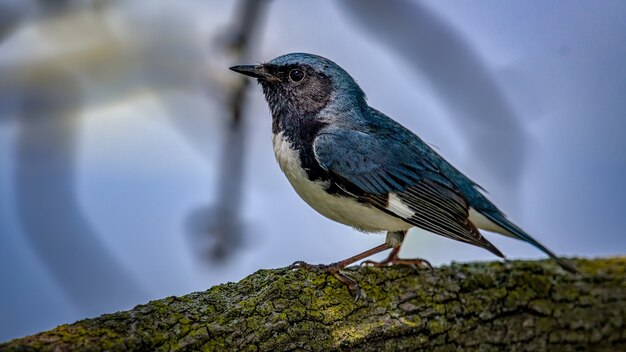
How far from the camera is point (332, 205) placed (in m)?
4.41

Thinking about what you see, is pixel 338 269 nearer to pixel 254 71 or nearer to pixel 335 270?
pixel 335 270

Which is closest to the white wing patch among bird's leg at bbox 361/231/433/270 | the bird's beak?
bird's leg at bbox 361/231/433/270

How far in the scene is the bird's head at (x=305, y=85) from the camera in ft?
15.7

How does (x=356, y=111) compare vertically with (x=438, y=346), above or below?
above

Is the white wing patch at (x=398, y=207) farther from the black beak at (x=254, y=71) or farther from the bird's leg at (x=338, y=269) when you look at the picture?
the black beak at (x=254, y=71)

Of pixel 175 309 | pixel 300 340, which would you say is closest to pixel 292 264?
pixel 300 340

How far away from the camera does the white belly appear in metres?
4.38

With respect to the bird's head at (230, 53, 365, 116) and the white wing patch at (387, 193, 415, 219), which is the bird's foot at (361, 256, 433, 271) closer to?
the white wing patch at (387, 193, 415, 219)

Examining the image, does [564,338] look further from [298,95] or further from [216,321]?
[298,95]

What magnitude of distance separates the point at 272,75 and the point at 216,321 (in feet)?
6.71

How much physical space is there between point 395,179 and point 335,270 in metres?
0.80

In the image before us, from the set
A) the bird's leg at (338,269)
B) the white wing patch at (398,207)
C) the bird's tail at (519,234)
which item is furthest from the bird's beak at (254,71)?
the bird's tail at (519,234)

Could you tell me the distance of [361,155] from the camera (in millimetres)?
4457

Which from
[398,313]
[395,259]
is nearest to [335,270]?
[398,313]
